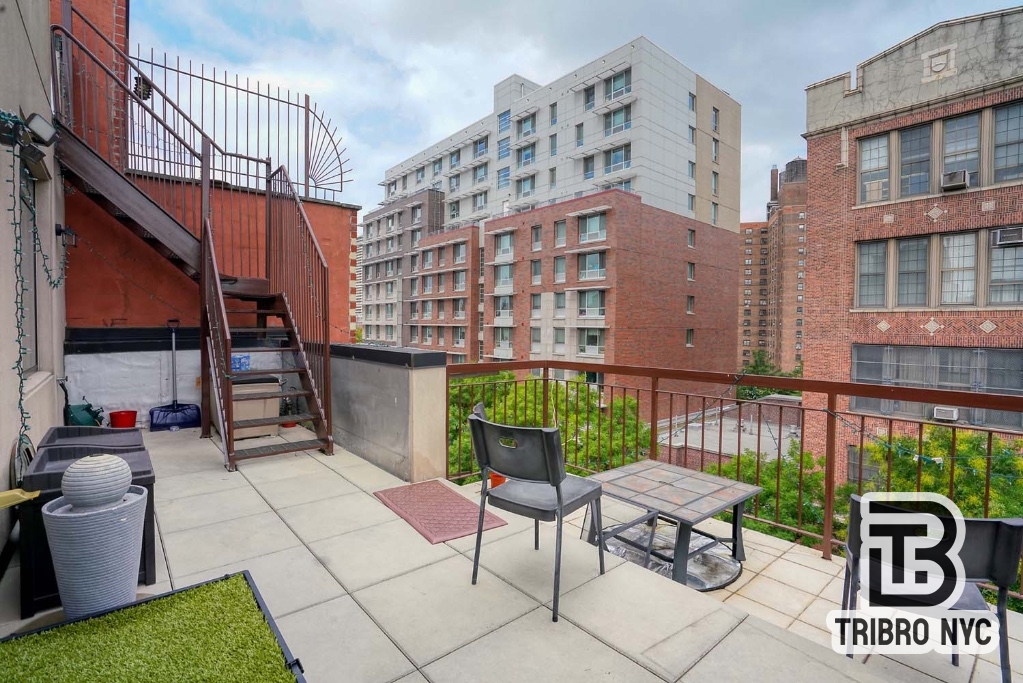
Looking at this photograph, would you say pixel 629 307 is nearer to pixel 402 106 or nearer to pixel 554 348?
pixel 554 348

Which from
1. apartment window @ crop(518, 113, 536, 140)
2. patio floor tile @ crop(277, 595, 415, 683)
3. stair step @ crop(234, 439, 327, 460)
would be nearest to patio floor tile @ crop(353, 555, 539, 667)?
patio floor tile @ crop(277, 595, 415, 683)

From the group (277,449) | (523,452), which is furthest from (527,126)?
(523,452)

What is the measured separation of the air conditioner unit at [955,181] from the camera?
14.0 m

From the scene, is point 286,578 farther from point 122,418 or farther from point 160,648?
point 122,418

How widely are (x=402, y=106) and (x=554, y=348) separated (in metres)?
19.0

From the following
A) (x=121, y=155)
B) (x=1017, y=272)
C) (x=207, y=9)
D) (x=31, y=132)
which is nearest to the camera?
(x=31, y=132)

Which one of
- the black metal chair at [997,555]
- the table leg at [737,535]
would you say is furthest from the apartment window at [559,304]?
→ the black metal chair at [997,555]

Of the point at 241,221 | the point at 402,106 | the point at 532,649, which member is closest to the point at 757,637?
the point at 532,649

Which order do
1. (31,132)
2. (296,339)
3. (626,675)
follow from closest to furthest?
(626,675) → (31,132) → (296,339)

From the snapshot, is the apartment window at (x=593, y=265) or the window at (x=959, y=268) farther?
the apartment window at (x=593, y=265)

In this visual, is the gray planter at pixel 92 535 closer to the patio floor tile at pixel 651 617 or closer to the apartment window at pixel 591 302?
the patio floor tile at pixel 651 617

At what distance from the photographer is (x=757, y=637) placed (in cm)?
197

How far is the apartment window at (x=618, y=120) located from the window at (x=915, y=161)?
1536 centimetres

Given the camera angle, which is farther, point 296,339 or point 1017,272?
point 1017,272
